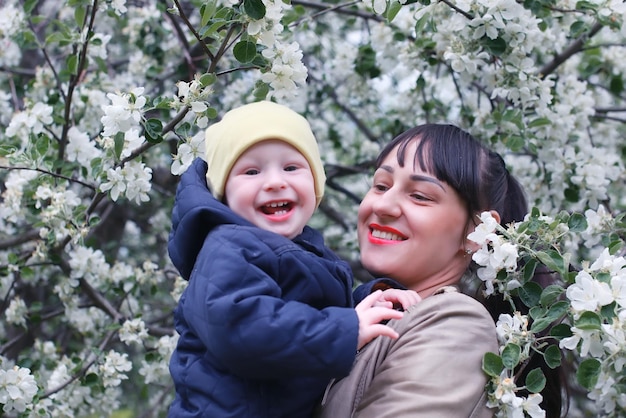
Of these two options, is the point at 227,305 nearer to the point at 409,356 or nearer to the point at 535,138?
the point at 409,356

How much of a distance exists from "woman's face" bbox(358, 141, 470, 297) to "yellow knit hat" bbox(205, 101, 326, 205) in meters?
0.24

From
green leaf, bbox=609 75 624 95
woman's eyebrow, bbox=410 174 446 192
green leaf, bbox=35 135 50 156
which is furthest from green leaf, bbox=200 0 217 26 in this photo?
green leaf, bbox=609 75 624 95

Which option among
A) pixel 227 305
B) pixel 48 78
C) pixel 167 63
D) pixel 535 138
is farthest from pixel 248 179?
pixel 167 63

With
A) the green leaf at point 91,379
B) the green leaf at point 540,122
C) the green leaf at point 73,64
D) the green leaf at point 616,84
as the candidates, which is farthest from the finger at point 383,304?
the green leaf at point 616,84

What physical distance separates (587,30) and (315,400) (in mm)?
1672

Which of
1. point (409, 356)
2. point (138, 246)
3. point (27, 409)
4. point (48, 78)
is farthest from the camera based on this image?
point (138, 246)

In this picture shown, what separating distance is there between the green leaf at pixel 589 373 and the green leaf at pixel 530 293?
21 centimetres

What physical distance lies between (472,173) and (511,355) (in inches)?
19.6

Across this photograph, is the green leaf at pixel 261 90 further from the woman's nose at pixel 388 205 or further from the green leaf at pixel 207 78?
the woman's nose at pixel 388 205

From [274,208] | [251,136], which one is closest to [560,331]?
[274,208]

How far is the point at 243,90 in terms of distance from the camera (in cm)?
358

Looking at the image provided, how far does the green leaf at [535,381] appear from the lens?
1747mm

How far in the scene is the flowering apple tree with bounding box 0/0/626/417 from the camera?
1838mm

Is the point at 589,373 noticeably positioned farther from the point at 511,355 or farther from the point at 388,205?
the point at 388,205
